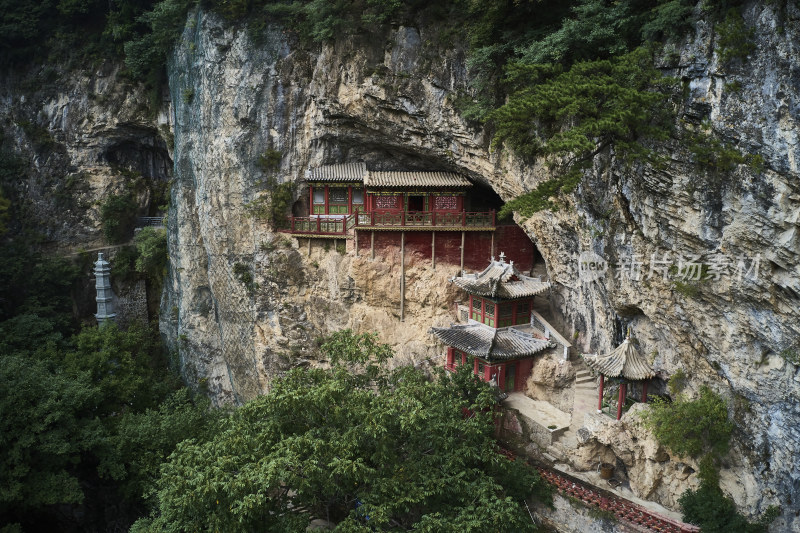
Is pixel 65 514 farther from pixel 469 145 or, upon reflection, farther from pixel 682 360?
pixel 682 360

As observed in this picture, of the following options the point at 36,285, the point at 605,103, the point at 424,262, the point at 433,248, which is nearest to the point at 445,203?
the point at 433,248

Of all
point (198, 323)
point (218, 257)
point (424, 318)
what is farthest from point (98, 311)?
point (424, 318)

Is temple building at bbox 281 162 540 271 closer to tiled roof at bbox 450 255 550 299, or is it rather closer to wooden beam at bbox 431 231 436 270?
wooden beam at bbox 431 231 436 270

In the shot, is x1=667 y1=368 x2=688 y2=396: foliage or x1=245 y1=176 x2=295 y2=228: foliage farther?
x1=245 y1=176 x2=295 y2=228: foliage

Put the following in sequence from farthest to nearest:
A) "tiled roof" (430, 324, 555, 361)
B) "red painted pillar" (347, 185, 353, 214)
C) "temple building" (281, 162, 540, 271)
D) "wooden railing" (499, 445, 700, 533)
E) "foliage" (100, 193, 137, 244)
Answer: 1. "foliage" (100, 193, 137, 244)
2. "red painted pillar" (347, 185, 353, 214)
3. "temple building" (281, 162, 540, 271)
4. "tiled roof" (430, 324, 555, 361)
5. "wooden railing" (499, 445, 700, 533)

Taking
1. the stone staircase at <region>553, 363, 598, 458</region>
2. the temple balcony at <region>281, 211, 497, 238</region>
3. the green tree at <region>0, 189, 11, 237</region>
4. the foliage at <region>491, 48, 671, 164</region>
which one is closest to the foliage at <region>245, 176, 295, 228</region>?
the temple balcony at <region>281, 211, 497, 238</region>

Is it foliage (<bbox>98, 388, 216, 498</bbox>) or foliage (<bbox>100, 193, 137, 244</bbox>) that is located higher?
foliage (<bbox>100, 193, 137, 244</bbox>)

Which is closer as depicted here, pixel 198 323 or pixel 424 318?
pixel 424 318
